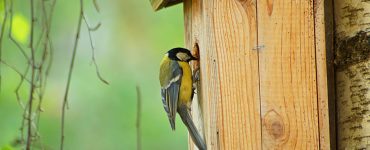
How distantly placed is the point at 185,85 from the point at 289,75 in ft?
2.71

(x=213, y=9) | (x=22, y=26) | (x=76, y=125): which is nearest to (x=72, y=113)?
(x=76, y=125)

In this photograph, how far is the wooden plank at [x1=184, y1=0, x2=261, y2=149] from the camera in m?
2.66

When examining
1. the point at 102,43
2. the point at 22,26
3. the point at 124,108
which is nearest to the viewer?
the point at 22,26

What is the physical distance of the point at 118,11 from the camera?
5914 millimetres

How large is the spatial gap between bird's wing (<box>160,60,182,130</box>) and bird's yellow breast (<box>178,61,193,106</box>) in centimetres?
4

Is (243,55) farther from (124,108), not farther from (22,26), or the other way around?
(124,108)

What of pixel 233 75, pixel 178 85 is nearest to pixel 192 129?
pixel 178 85

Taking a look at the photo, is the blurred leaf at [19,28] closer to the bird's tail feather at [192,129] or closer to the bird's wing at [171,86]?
the bird's wing at [171,86]

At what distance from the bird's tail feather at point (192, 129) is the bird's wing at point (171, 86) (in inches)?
2.4

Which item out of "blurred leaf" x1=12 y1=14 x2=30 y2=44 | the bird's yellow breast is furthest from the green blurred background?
the bird's yellow breast

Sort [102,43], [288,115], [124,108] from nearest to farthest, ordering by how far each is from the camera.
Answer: [288,115] < [124,108] < [102,43]

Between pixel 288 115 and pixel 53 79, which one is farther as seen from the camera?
pixel 53 79

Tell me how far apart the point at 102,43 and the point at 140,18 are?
0.31 meters

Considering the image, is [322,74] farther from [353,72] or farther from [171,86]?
[171,86]
